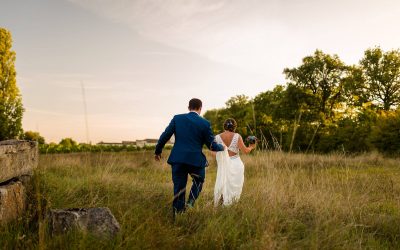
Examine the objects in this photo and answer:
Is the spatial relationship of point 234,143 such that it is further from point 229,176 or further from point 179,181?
point 179,181

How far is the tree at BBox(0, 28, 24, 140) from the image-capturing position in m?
28.0

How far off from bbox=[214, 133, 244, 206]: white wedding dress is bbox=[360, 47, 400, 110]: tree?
3457 centimetres

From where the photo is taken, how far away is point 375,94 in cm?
3891

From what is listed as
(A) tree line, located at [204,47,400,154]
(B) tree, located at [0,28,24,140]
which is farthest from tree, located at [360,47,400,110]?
(B) tree, located at [0,28,24,140]

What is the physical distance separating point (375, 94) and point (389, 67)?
2951mm

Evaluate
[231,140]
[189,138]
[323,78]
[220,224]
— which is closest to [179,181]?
[189,138]

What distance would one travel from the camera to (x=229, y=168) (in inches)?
324

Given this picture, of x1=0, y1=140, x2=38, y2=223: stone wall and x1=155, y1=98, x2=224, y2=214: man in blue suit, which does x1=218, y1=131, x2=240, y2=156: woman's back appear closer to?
x1=155, y1=98, x2=224, y2=214: man in blue suit

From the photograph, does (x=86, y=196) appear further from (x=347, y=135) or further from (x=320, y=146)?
(x=320, y=146)

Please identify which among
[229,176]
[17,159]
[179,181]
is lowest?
[229,176]

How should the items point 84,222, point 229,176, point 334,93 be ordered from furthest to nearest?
point 334,93
point 229,176
point 84,222

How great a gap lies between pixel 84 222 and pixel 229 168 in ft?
14.6

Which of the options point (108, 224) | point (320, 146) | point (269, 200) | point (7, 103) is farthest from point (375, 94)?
point (108, 224)

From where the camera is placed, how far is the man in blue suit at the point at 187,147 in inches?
245
